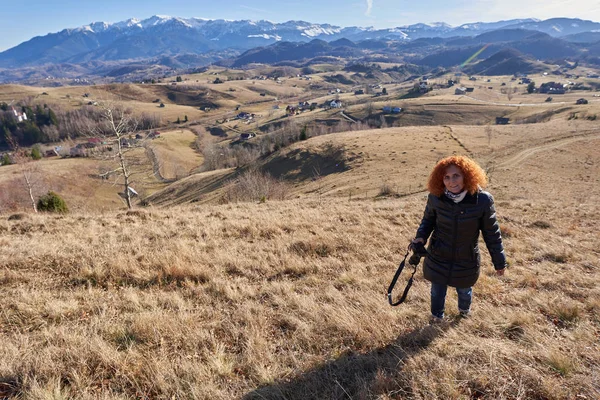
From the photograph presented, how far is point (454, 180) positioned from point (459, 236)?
833mm

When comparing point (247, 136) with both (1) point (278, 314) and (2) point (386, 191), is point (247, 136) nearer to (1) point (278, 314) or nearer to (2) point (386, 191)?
(2) point (386, 191)

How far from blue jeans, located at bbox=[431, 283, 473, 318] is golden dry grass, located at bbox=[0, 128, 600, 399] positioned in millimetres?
227

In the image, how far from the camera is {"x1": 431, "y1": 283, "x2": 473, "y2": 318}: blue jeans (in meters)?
4.88

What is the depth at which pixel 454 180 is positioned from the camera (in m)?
4.12

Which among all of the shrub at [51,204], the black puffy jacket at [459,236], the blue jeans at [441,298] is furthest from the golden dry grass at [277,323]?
the shrub at [51,204]

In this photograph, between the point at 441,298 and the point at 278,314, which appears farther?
the point at 278,314

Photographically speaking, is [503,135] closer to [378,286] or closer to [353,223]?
[353,223]

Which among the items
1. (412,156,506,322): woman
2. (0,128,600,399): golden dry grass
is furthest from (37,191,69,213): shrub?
(412,156,506,322): woman

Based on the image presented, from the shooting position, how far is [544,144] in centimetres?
5162

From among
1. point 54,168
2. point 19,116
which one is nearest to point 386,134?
point 54,168

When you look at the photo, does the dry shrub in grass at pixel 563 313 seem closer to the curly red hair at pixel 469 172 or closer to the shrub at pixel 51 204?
the curly red hair at pixel 469 172

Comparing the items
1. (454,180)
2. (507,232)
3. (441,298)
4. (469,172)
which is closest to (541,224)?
(507,232)

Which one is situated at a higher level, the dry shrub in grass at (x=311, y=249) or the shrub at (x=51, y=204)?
the dry shrub in grass at (x=311, y=249)

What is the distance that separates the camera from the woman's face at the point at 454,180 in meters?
4.12
